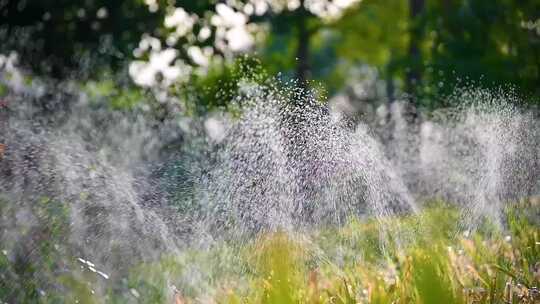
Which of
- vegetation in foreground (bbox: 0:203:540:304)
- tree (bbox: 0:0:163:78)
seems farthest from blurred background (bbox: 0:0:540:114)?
vegetation in foreground (bbox: 0:203:540:304)

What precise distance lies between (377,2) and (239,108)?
9715 mm

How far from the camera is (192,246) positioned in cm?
636

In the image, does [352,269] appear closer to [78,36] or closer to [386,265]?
[386,265]

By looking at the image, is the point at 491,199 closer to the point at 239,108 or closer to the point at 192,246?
the point at 192,246

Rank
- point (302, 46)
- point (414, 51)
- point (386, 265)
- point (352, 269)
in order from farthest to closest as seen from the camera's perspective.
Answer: point (302, 46)
point (414, 51)
point (386, 265)
point (352, 269)

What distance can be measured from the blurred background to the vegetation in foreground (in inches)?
137

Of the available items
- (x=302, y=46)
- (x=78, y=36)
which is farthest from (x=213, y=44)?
(x=302, y=46)

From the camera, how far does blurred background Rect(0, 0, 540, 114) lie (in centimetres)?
895

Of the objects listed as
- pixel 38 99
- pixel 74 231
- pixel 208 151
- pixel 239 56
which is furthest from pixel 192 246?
pixel 239 56

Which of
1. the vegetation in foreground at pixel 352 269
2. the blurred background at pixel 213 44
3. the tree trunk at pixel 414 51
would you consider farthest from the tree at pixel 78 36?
the tree trunk at pixel 414 51

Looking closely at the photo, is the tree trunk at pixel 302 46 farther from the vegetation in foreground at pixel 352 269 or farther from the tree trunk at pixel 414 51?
the vegetation in foreground at pixel 352 269

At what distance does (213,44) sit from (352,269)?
509 cm

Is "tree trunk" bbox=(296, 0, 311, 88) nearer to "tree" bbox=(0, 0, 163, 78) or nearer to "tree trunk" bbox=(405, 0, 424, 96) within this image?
"tree trunk" bbox=(405, 0, 424, 96)

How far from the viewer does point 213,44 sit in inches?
370
